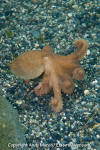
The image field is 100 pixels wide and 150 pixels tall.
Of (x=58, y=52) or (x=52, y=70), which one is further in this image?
(x=58, y=52)

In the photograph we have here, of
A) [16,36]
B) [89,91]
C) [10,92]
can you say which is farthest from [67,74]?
[16,36]

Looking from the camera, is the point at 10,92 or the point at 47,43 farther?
the point at 47,43

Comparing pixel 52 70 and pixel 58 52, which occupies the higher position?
pixel 52 70

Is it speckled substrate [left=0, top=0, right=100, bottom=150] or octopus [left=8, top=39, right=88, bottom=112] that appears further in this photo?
octopus [left=8, top=39, right=88, bottom=112]

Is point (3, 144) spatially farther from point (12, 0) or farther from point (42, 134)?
point (12, 0)
